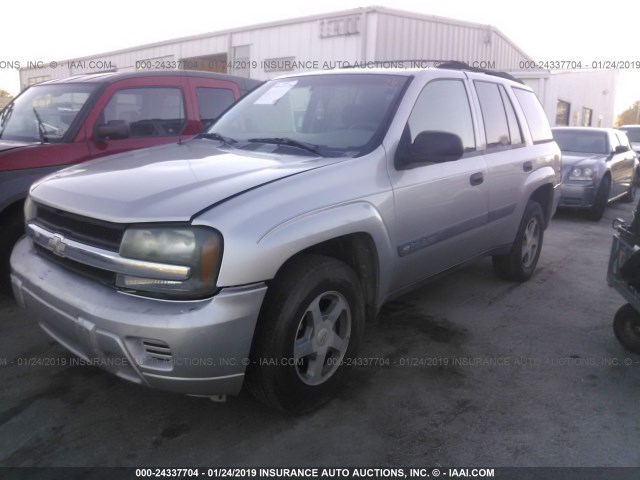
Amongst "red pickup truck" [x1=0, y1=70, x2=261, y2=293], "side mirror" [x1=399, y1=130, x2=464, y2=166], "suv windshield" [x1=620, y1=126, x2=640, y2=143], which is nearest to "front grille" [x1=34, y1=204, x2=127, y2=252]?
"red pickup truck" [x1=0, y1=70, x2=261, y2=293]

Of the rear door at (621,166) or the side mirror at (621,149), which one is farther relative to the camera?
the side mirror at (621,149)

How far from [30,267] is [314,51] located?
1134 centimetres

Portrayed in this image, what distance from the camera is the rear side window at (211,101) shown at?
5.52 m

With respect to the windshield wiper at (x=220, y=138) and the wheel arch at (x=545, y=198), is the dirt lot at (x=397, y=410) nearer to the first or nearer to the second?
the wheel arch at (x=545, y=198)

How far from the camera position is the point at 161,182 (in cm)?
Result: 262

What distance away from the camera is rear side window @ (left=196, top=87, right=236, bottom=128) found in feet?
18.1

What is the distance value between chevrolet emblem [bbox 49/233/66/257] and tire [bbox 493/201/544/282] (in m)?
3.64

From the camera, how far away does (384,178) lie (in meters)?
3.08

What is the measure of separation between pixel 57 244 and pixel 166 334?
0.87m

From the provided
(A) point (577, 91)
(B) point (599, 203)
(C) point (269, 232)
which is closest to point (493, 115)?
(C) point (269, 232)

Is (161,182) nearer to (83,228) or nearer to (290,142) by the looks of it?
(83,228)

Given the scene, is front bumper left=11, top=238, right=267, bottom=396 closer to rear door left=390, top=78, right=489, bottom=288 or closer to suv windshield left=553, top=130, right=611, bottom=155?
rear door left=390, top=78, right=489, bottom=288

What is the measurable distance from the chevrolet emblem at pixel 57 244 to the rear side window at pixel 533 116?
389 cm

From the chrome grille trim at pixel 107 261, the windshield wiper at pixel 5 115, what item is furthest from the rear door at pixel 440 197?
the windshield wiper at pixel 5 115
